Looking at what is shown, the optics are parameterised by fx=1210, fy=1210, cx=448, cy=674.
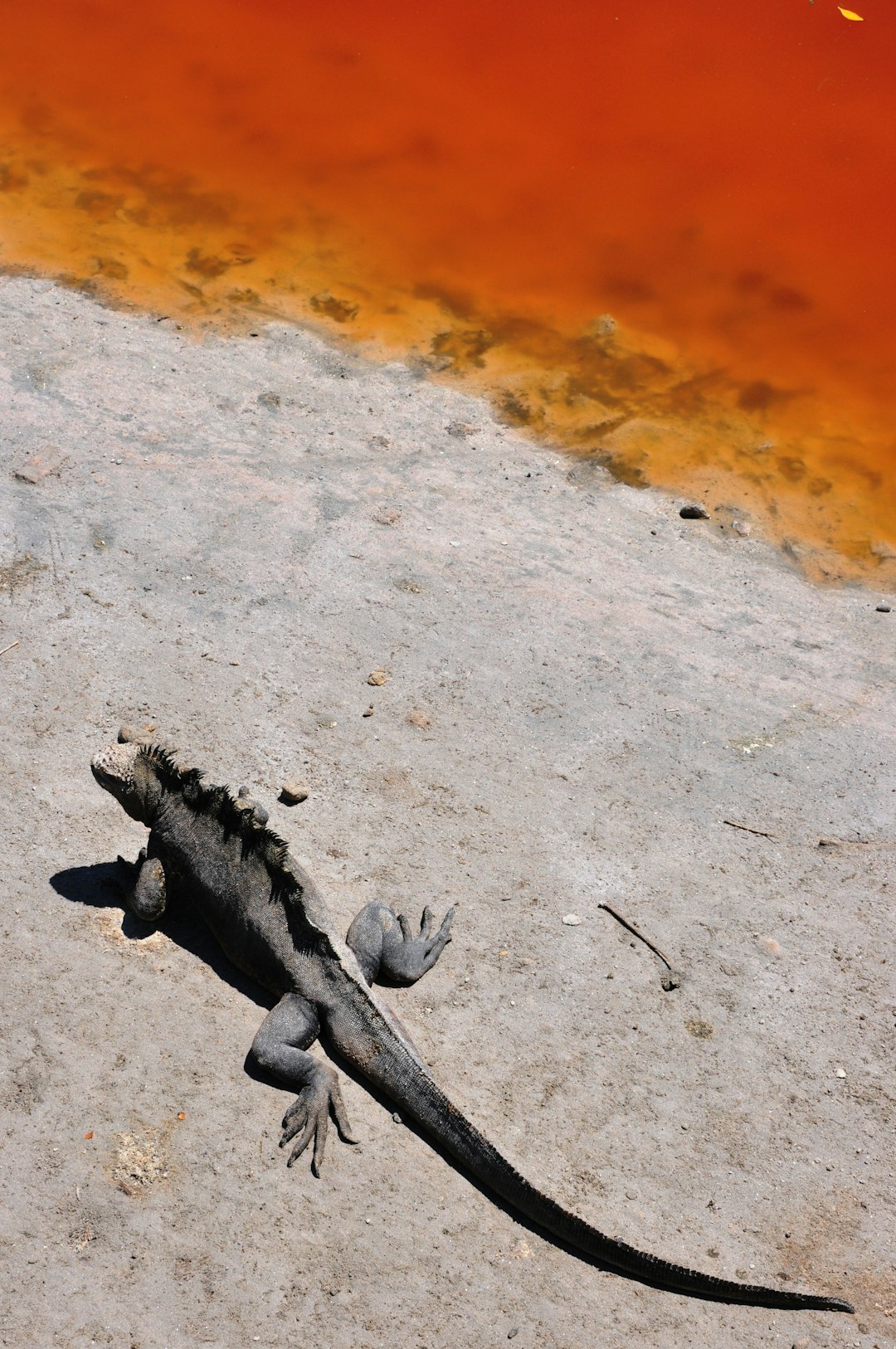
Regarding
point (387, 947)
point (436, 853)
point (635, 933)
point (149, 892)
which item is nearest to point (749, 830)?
point (635, 933)

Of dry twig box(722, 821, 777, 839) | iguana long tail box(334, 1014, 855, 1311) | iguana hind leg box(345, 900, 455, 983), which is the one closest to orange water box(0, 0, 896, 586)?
dry twig box(722, 821, 777, 839)

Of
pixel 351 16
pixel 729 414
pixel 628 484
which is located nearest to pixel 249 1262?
pixel 628 484

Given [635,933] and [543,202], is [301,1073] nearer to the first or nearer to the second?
[635,933]

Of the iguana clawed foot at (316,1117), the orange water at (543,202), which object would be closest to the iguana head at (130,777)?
the iguana clawed foot at (316,1117)

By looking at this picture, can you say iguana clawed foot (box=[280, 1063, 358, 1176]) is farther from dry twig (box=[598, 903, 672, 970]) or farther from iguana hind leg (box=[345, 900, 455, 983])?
dry twig (box=[598, 903, 672, 970])

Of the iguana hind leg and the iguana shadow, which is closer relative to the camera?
the iguana hind leg
